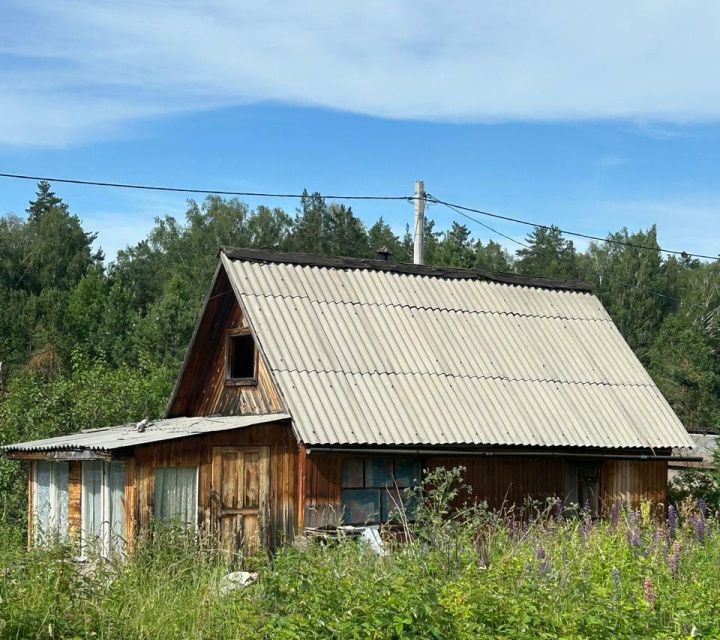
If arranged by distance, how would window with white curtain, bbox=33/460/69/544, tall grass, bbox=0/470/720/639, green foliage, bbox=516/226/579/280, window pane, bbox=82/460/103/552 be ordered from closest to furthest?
1. tall grass, bbox=0/470/720/639
2. window pane, bbox=82/460/103/552
3. window with white curtain, bbox=33/460/69/544
4. green foliage, bbox=516/226/579/280

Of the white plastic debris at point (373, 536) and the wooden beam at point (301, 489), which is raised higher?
the wooden beam at point (301, 489)

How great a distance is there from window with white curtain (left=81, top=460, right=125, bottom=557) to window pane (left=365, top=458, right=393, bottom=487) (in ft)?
11.3

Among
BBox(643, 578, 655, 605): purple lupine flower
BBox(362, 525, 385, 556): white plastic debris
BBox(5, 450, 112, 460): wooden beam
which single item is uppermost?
BBox(5, 450, 112, 460): wooden beam

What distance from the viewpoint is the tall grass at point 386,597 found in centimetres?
761

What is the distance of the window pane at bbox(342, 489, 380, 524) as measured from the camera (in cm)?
1572

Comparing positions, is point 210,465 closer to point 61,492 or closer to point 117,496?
point 117,496

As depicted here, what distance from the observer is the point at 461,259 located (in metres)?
47.3

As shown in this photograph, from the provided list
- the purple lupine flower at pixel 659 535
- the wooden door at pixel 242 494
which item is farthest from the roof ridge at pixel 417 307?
the purple lupine flower at pixel 659 535

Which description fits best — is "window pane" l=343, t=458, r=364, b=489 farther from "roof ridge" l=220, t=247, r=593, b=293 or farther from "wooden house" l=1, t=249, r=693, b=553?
"roof ridge" l=220, t=247, r=593, b=293

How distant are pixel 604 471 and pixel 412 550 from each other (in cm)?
917

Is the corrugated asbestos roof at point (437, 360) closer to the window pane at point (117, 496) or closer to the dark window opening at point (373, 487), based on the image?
the dark window opening at point (373, 487)

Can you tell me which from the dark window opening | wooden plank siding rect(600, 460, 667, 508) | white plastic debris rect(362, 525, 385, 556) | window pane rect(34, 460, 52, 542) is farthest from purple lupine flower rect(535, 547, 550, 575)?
window pane rect(34, 460, 52, 542)

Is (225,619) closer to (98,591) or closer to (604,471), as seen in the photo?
(98,591)

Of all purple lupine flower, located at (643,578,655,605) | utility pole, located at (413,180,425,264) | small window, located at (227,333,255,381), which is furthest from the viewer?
utility pole, located at (413,180,425,264)
